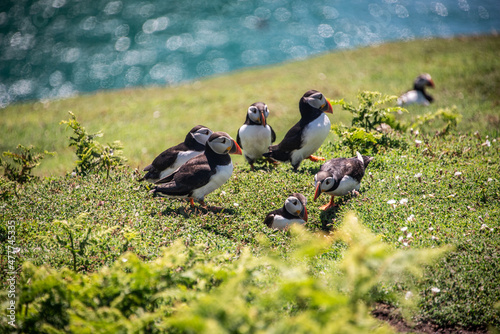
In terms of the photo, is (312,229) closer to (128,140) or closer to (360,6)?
(128,140)

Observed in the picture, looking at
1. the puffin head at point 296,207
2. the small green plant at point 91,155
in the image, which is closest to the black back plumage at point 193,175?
the puffin head at point 296,207

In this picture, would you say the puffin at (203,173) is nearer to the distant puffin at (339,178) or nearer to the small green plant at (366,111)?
the distant puffin at (339,178)

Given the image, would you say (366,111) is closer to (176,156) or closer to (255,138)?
(255,138)

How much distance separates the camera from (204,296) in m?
4.74

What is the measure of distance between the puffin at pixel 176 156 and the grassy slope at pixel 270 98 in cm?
335

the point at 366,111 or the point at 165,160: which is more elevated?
the point at 366,111

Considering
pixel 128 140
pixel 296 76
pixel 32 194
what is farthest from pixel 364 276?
pixel 296 76

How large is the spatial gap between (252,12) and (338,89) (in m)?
37.6

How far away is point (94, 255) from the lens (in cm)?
701

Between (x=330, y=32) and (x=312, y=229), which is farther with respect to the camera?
(x=330, y=32)

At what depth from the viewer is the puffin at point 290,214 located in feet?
25.0

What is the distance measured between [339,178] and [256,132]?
111 inches

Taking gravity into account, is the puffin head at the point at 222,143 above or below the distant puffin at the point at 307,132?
above

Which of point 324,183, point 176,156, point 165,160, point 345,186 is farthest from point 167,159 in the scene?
point 345,186
